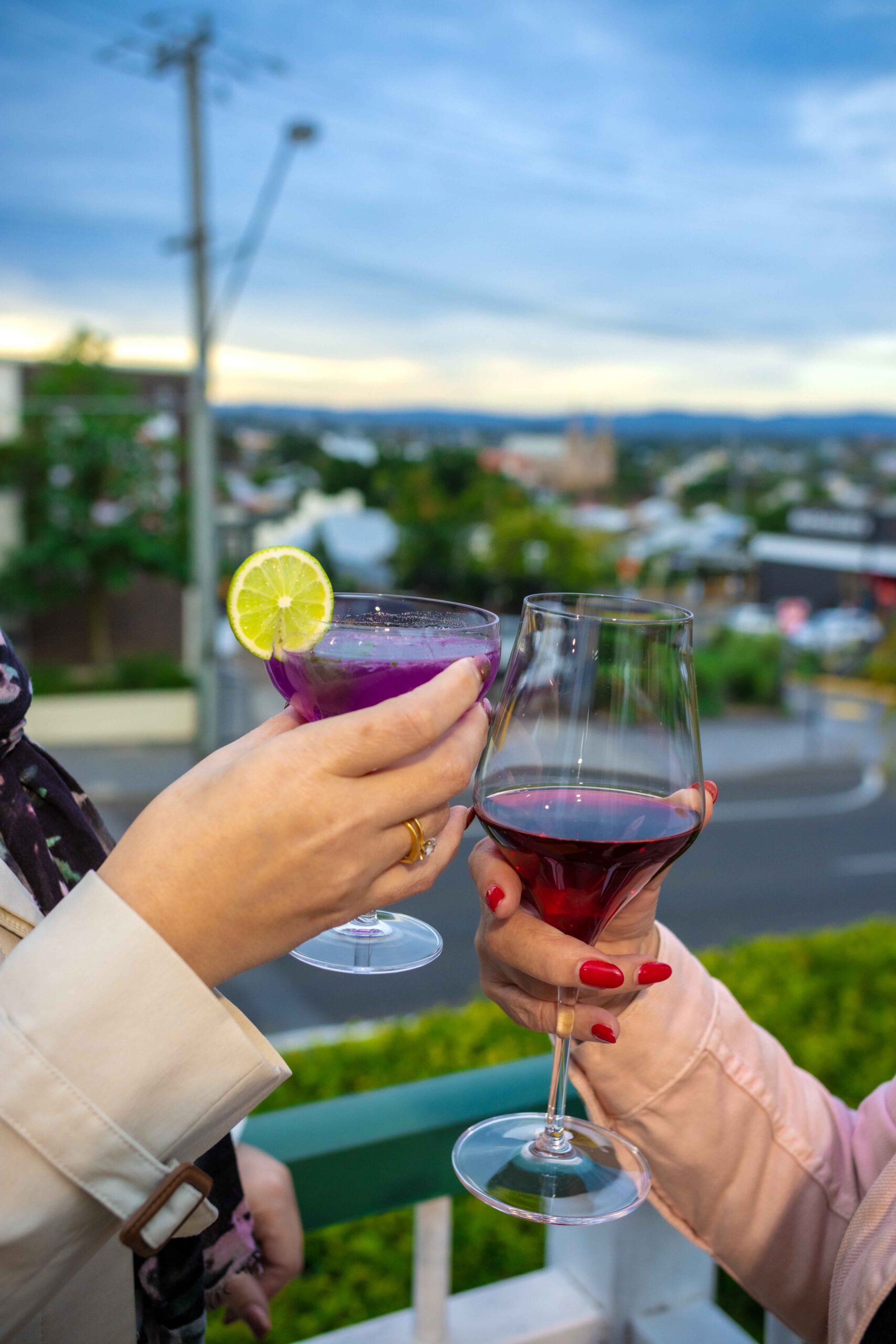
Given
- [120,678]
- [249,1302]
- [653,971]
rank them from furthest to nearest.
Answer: [120,678]
[249,1302]
[653,971]

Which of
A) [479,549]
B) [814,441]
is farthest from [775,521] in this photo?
[479,549]

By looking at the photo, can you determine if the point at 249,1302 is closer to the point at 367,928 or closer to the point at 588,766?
the point at 367,928

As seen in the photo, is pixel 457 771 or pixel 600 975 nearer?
pixel 457 771

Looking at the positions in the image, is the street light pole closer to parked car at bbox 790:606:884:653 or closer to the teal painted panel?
the teal painted panel

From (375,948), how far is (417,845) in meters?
0.37

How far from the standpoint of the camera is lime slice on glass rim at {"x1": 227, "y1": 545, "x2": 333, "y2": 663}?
1.01 metres

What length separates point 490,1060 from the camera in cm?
311

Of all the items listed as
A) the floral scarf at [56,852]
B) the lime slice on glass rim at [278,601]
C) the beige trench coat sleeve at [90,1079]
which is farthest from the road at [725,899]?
the beige trench coat sleeve at [90,1079]

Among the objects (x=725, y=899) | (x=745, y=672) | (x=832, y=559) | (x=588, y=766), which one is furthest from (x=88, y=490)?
(x=832, y=559)

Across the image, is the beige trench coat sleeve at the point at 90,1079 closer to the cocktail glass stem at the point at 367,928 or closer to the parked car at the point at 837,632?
the cocktail glass stem at the point at 367,928

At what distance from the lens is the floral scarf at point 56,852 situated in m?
1.12

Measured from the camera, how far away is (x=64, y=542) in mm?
18734

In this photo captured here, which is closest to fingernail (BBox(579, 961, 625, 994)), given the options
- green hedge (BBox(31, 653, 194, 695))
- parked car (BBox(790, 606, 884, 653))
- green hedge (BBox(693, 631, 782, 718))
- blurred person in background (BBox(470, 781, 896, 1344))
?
blurred person in background (BBox(470, 781, 896, 1344))

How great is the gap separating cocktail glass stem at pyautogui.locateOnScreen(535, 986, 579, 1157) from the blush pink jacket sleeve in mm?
124
